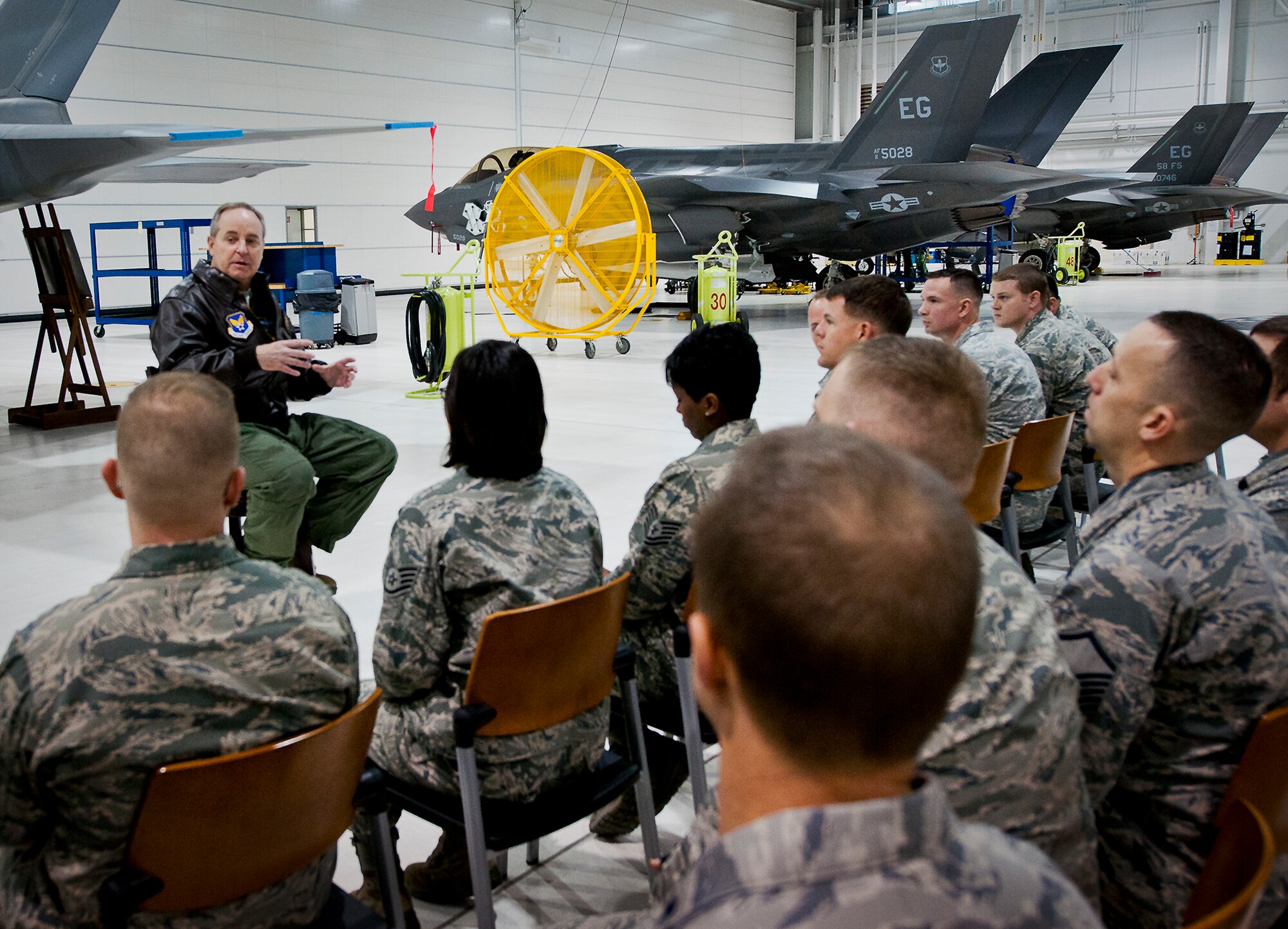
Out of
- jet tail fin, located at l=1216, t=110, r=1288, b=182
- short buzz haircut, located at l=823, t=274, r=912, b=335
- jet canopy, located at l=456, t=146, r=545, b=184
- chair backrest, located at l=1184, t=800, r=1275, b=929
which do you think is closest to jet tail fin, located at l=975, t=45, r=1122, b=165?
jet tail fin, located at l=1216, t=110, r=1288, b=182

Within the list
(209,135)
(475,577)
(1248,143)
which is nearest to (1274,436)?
(475,577)

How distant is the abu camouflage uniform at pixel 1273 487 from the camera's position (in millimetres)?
2311

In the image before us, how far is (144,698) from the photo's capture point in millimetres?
1443

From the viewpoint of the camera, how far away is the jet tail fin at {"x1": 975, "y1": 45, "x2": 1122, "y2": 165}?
62.2 feet

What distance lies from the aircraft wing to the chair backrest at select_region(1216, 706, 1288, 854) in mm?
9963

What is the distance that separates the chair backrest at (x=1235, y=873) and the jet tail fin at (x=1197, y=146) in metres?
22.0

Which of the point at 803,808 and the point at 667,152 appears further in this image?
the point at 667,152

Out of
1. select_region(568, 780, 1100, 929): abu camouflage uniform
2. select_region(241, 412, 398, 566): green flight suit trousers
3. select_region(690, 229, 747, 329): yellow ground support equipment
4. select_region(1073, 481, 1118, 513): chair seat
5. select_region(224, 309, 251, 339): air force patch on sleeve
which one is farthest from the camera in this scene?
select_region(690, 229, 747, 329): yellow ground support equipment

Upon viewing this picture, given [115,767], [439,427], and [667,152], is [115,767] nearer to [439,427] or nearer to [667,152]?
[439,427]

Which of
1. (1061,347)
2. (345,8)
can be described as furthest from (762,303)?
(1061,347)

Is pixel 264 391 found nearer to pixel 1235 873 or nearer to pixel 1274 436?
pixel 1274 436

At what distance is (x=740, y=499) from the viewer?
2.51 ft

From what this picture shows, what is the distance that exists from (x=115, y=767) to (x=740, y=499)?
1.11m

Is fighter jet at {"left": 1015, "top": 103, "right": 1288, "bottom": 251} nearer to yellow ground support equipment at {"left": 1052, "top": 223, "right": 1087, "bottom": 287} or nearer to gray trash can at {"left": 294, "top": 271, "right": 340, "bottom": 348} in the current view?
yellow ground support equipment at {"left": 1052, "top": 223, "right": 1087, "bottom": 287}
